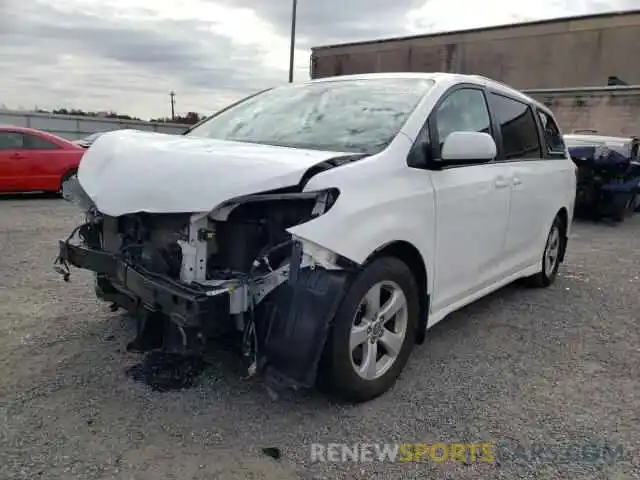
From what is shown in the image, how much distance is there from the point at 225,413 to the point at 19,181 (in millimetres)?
9645

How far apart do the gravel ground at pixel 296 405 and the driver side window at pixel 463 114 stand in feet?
4.73

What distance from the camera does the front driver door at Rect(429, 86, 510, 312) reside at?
349 cm

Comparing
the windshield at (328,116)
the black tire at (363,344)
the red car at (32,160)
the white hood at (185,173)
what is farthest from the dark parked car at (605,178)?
the red car at (32,160)

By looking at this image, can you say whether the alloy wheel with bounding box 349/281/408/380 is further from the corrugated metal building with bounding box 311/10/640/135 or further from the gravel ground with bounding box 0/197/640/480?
the corrugated metal building with bounding box 311/10/640/135

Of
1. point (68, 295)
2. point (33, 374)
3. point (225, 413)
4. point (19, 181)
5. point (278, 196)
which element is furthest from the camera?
point (19, 181)

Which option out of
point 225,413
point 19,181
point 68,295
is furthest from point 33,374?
point 19,181

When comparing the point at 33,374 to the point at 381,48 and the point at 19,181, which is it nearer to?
the point at 19,181

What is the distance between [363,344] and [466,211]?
3.93 ft

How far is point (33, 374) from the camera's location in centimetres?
330

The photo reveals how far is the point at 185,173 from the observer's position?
2758 mm

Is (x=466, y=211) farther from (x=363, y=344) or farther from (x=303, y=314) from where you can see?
(x=303, y=314)

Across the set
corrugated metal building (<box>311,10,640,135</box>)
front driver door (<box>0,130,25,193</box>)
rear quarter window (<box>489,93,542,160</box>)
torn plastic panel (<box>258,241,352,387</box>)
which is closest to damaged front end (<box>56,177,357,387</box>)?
torn plastic panel (<box>258,241,352,387</box>)

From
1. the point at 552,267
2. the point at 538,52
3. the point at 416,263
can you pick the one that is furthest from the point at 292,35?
the point at 416,263

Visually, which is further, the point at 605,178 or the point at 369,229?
the point at 605,178
